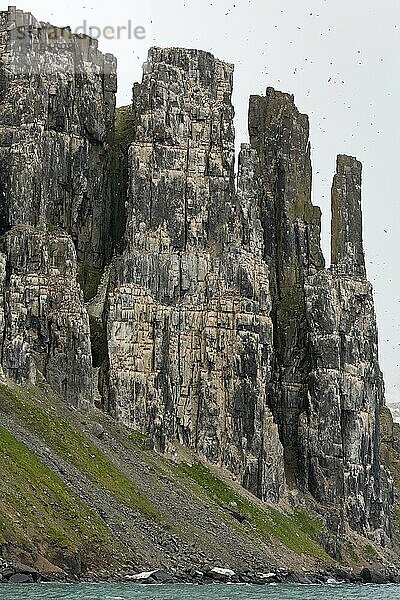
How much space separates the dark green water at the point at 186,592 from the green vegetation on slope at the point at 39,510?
11552 millimetres

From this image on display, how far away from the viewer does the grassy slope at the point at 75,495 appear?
149 m

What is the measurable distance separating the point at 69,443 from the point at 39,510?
23.5 meters

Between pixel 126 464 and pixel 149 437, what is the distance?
14085 millimetres

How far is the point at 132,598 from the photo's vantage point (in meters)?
121

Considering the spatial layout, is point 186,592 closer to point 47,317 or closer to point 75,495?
point 75,495

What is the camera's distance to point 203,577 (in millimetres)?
156875

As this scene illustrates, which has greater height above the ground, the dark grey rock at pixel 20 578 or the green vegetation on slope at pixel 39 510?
the green vegetation on slope at pixel 39 510

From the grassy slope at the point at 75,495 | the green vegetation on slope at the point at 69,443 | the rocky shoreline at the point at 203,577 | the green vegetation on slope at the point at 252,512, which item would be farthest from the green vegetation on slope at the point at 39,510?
the green vegetation on slope at the point at 252,512

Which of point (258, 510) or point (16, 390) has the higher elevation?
point (16, 390)

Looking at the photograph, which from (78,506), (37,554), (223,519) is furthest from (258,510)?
(37,554)

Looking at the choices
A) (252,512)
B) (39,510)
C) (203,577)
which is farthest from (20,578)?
(252,512)

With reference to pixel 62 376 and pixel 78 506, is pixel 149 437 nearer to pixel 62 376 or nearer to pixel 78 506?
pixel 62 376

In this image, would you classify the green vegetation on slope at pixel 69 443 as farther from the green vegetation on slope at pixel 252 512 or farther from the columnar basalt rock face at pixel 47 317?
the green vegetation on slope at pixel 252 512

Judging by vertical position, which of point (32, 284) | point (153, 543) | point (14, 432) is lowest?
point (153, 543)
